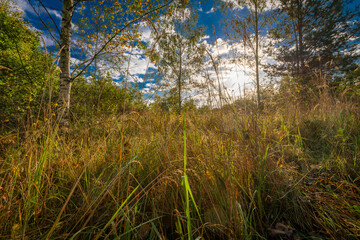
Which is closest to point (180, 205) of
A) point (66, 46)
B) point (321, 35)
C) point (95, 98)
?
point (95, 98)

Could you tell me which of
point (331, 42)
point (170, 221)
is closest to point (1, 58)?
point (170, 221)

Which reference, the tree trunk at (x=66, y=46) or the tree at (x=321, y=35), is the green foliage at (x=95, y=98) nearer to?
the tree trunk at (x=66, y=46)

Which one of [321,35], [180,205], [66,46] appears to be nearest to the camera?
[180,205]

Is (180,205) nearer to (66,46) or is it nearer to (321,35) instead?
(66,46)

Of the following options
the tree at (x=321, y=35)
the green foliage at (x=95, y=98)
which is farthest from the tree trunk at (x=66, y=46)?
the tree at (x=321, y=35)

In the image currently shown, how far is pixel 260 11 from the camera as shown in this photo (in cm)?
655

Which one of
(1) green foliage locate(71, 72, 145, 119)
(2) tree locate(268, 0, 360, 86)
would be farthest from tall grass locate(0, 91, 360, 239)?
(2) tree locate(268, 0, 360, 86)

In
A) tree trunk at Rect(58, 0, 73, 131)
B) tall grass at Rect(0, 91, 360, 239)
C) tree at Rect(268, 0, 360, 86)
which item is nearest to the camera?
tall grass at Rect(0, 91, 360, 239)

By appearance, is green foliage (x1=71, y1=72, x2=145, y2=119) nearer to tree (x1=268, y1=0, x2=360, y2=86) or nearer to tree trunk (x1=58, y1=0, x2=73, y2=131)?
tree trunk (x1=58, y1=0, x2=73, y2=131)

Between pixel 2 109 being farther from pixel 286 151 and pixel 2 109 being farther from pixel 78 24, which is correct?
pixel 286 151

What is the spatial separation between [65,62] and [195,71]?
7350 mm

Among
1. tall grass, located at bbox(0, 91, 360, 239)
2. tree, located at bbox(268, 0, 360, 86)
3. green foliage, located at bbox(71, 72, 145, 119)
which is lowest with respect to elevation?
tall grass, located at bbox(0, 91, 360, 239)

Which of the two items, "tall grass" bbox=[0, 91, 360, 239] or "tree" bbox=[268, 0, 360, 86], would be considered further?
"tree" bbox=[268, 0, 360, 86]

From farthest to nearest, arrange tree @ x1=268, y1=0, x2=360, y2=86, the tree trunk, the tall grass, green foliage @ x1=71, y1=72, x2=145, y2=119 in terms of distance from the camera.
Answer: tree @ x1=268, y1=0, x2=360, y2=86
the tree trunk
green foliage @ x1=71, y1=72, x2=145, y2=119
the tall grass
